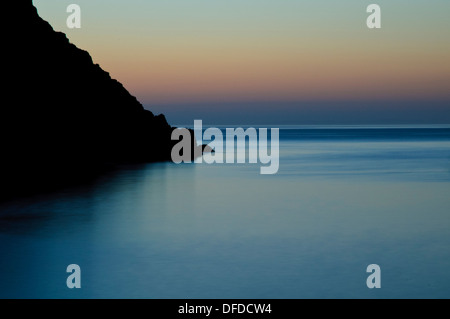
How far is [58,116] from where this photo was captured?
1388 inches

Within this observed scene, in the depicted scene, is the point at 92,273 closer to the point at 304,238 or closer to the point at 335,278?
the point at 335,278

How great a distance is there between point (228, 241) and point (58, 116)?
90.5ft

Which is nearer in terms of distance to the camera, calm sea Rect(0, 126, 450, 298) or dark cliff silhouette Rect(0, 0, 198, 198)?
calm sea Rect(0, 126, 450, 298)

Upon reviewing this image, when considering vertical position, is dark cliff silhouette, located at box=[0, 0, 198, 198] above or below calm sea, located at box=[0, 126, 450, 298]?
above

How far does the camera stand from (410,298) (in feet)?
22.5

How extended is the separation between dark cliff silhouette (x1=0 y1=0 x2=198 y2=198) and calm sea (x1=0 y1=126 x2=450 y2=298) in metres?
6.74

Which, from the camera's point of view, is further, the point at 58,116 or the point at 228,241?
the point at 58,116

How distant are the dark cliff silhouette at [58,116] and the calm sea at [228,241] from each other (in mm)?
6740

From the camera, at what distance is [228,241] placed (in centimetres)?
1045

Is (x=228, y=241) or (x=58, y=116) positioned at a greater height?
(x=58, y=116)

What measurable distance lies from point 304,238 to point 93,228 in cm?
463

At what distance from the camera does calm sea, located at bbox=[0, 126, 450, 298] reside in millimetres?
7305
